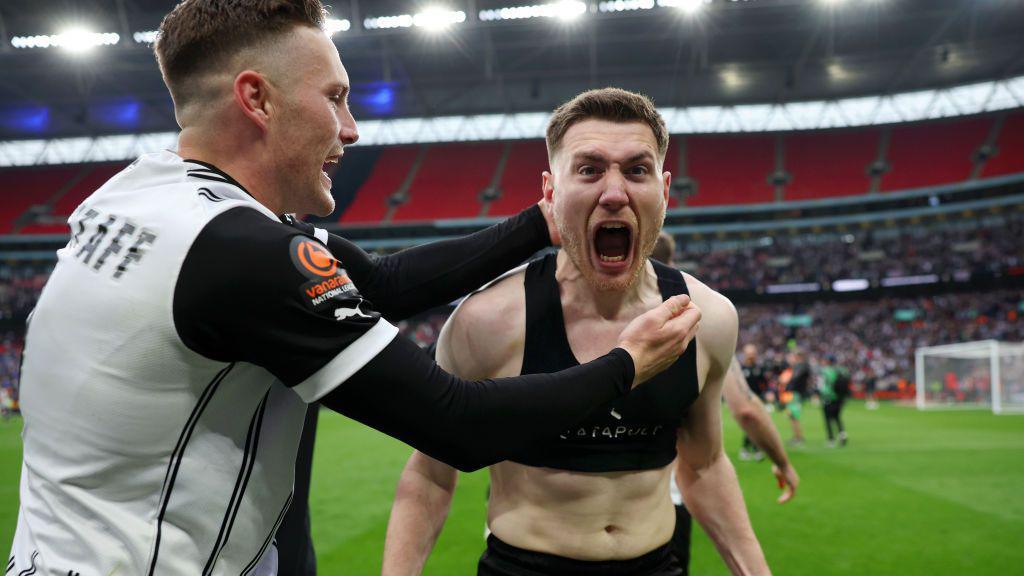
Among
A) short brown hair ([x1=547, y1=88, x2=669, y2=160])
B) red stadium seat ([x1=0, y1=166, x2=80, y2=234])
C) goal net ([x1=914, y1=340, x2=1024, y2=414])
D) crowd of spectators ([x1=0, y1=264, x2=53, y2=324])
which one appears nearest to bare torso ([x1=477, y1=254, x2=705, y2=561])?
short brown hair ([x1=547, y1=88, x2=669, y2=160])

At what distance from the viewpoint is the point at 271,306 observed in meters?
1.31

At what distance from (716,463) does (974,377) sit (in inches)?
1122

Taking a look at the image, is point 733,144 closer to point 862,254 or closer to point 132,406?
point 862,254

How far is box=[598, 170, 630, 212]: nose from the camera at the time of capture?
229cm

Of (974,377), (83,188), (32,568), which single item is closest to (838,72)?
(974,377)

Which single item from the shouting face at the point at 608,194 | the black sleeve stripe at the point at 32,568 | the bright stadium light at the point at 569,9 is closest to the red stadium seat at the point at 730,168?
the bright stadium light at the point at 569,9

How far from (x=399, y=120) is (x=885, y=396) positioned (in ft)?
102

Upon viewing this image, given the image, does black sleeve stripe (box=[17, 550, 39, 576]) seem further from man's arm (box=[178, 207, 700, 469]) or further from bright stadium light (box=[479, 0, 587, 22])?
bright stadium light (box=[479, 0, 587, 22])

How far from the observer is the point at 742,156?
43.7m

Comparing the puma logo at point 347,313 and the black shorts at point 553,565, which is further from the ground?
the puma logo at point 347,313

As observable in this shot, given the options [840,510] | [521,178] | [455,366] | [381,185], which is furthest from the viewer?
[381,185]

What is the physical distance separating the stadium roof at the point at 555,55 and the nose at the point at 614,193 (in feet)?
98.5

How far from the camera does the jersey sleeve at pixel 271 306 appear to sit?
130cm

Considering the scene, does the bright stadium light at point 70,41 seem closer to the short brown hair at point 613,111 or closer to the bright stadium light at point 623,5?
the bright stadium light at point 623,5
